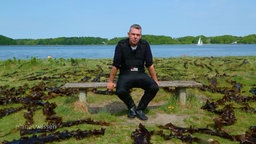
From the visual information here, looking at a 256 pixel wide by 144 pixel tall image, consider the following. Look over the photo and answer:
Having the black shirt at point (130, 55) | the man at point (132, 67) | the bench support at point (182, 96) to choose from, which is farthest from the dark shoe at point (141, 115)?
the bench support at point (182, 96)

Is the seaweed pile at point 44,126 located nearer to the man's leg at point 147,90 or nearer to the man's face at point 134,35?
the man's leg at point 147,90

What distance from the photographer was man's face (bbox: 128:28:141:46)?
7.49m

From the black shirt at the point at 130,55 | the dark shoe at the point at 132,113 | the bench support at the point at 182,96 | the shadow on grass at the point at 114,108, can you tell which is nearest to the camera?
the black shirt at the point at 130,55

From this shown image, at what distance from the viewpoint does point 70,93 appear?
1108 centimetres

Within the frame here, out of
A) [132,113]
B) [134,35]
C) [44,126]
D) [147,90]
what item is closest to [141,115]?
Answer: [132,113]

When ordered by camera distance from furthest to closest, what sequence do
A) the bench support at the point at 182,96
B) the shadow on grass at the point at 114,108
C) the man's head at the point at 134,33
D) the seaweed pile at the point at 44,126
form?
the bench support at the point at 182,96, the shadow on grass at the point at 114,108, the man's head at the point at 134,33, the seaweed pile at the point at 44,126

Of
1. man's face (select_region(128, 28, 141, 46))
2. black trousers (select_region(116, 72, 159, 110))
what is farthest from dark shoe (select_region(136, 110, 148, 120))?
man's face (select_region(128, 28, 141, 46))

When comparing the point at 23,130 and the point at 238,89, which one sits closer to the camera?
the point at 23,130

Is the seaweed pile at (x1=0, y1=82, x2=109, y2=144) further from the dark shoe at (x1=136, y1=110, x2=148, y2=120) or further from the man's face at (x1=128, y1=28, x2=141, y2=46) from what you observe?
the man's face at (x1=128, y1=28, x2=141, y2=46)

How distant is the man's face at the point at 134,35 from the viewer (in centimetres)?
749

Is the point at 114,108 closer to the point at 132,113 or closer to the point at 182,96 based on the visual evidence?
the point at 132,113

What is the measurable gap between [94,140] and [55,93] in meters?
5.39

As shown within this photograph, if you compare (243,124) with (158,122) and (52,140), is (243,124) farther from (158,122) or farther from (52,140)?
(52,140)

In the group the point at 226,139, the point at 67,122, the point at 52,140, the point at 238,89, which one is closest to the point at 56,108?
the point at 67,122
